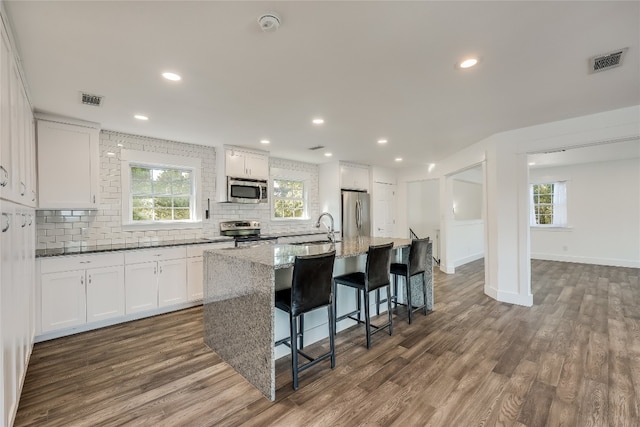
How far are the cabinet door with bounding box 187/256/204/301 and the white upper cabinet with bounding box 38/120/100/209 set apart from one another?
4.44 ft

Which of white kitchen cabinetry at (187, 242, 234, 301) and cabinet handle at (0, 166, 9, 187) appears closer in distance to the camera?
cabinet handle at (0, 166, 9, 187)

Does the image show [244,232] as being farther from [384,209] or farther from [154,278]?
[384,209]

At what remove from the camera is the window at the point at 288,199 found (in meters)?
5.91

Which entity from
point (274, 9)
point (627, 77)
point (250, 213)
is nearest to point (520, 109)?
point (627, 77)

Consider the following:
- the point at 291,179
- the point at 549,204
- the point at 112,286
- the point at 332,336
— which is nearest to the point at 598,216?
the point at 549,204

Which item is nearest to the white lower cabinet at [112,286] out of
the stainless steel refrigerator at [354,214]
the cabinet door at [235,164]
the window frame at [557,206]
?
the cabinet door at [235,164]

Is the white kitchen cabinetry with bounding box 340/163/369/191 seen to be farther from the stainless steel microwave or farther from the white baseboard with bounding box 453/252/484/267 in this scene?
the white baseboard with bounding box 453/252/484/267

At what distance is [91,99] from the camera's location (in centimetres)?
279

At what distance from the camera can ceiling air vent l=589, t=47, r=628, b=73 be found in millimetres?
2133

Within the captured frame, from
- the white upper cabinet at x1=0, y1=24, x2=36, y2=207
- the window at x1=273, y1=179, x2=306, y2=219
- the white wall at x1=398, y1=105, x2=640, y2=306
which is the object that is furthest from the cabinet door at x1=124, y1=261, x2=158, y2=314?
the white wall at x1=398, y1=105, x2=640, y2=306

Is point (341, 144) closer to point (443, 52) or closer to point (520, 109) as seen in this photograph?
point (520, 109)

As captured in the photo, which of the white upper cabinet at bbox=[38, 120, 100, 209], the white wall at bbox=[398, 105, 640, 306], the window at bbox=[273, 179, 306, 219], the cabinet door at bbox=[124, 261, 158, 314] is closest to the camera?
the white upper cabinet at bbox=[38, 120, 100, 209]

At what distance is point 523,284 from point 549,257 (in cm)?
452

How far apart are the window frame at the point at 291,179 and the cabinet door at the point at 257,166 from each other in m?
0.60
